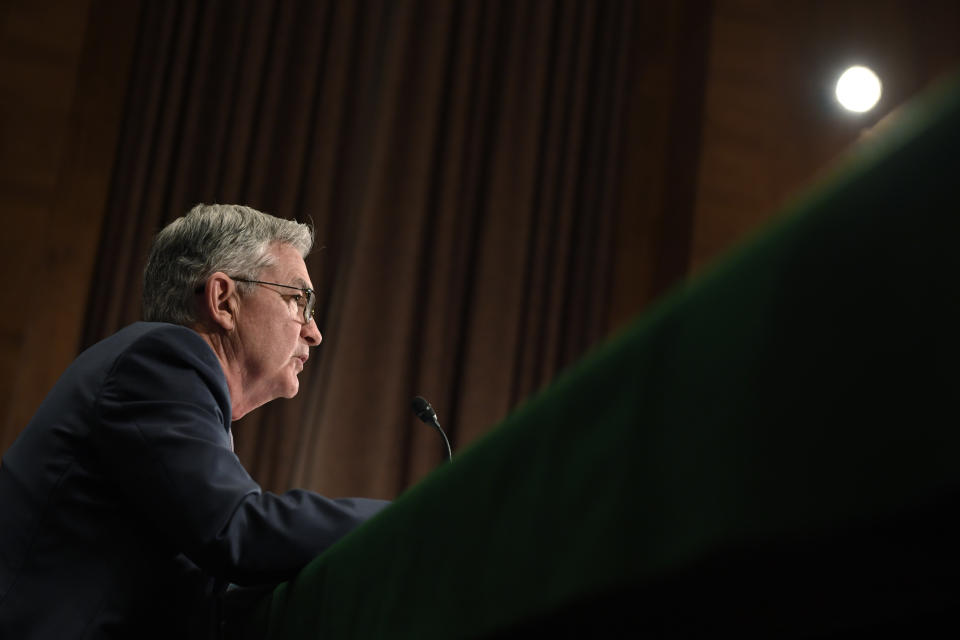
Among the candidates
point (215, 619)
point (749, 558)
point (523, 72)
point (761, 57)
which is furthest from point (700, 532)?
point (761, 57)

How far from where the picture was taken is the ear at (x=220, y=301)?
6.39ft

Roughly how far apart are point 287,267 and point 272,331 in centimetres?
15

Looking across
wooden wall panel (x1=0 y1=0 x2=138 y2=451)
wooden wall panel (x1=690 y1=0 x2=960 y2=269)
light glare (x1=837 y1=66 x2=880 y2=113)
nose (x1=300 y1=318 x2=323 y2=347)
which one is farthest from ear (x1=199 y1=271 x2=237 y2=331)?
light glare (x1=837 y1=66 x2=880 y2=113)

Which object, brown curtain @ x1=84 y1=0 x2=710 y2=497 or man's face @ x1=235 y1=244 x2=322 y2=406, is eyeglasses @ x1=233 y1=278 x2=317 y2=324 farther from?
brown curtain @ x1=84 y1=0 x2=710 y2=497

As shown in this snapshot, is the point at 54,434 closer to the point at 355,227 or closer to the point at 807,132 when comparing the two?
the point at 355,227

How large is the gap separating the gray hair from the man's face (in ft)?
0.10

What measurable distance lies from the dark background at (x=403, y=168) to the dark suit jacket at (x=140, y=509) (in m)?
2.47

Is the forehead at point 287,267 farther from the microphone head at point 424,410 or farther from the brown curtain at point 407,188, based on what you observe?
the brown curtain at point 407,188

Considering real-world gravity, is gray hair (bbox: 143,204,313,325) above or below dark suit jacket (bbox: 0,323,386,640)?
above

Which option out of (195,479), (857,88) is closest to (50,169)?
(195,479)

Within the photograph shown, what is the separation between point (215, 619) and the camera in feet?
4.84

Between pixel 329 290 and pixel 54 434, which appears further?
pixel 329 290

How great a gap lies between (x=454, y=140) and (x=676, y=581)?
392 centimetres

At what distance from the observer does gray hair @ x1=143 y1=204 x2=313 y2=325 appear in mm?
1967
